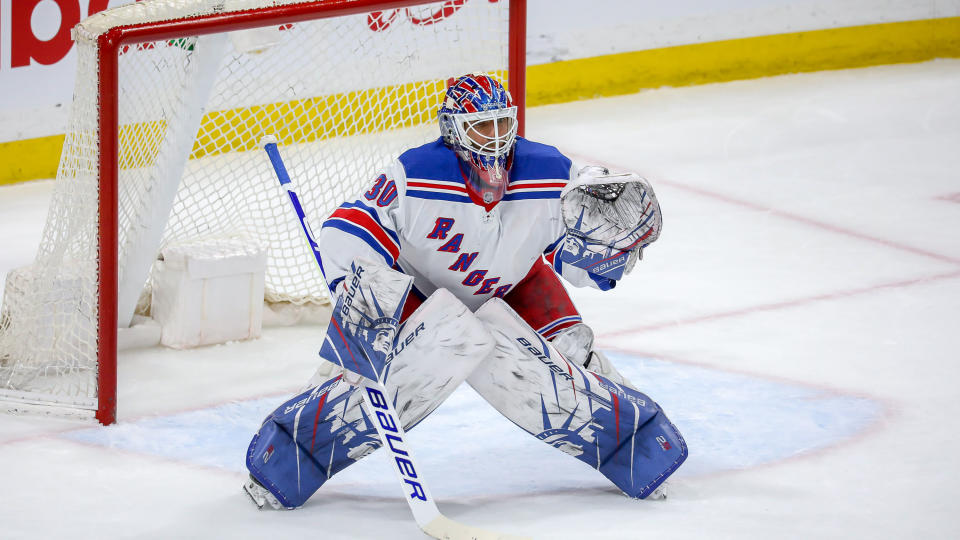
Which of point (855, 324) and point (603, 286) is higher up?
point (603, 286)

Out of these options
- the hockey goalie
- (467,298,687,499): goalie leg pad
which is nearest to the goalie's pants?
the hockey goalie

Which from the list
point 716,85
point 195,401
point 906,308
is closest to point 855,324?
point 906,308

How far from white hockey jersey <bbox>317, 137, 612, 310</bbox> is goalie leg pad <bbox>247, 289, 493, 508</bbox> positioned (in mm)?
99

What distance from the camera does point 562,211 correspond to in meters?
2.87

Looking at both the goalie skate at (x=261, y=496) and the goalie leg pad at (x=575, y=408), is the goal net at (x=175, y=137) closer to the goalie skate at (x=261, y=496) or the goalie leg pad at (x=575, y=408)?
the goalie skate at (x=261, y=496)

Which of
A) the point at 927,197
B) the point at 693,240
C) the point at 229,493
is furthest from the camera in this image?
the point at 927,197

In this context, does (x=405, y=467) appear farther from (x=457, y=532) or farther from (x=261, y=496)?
(x=261, y=496)

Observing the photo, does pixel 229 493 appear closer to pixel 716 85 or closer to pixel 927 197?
pixel 927 197

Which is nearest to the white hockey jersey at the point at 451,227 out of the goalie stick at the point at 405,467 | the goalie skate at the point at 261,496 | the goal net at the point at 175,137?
the goalie stick at the point at 405,467

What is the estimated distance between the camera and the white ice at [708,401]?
2.93m

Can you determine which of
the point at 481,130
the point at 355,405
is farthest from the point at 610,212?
the point at 355,405

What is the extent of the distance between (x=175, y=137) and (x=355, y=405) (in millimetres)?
1227

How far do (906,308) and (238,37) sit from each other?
2075mm

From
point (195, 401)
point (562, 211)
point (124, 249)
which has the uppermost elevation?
point (562, 211)
